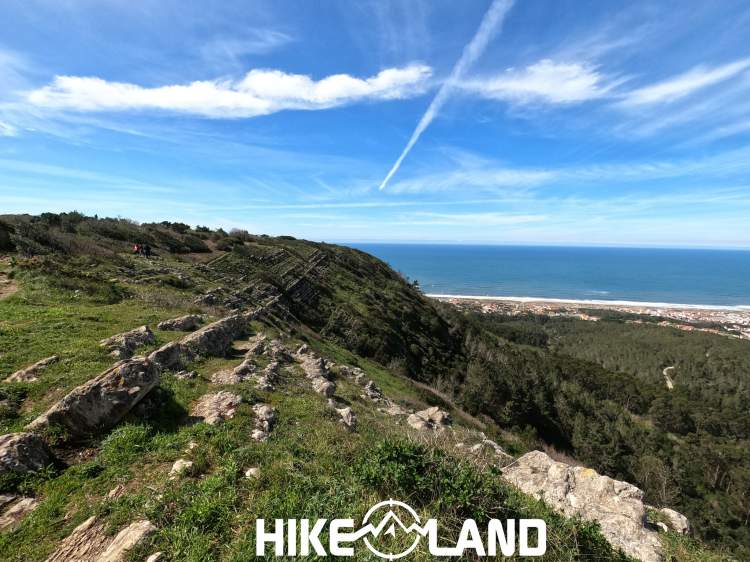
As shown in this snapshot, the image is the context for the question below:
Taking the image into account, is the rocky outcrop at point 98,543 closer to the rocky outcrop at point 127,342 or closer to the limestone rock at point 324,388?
the rocky outcrop at point 127,342

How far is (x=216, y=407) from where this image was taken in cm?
941

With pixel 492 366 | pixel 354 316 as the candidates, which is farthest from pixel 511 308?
pixel 354 316

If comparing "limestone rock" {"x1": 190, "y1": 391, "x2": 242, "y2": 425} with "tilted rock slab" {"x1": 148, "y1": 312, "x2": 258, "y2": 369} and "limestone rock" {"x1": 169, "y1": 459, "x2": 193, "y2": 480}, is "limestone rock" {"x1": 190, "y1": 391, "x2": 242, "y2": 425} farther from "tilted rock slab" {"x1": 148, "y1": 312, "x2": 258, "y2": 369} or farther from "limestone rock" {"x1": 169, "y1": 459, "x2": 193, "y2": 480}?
"tilted rock slab" {"x1": 148, "y1": 312, "x2": 258, "y2": 369}

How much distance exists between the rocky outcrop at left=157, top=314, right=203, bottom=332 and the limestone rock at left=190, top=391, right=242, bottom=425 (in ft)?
23.8

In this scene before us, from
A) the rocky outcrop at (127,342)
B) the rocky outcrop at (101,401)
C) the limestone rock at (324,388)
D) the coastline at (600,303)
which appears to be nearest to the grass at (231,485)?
the rocky outcrop at (101,401)

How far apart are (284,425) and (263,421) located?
23.6 inches

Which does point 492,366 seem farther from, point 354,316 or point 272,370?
point 272,370

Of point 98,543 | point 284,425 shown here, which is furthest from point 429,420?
point 98,543

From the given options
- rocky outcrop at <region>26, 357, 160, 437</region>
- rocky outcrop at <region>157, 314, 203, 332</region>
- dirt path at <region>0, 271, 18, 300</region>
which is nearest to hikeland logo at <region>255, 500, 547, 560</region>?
rocky outcrop at <region>26, 357, 160, 437</region>

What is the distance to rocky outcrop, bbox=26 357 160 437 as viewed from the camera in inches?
265

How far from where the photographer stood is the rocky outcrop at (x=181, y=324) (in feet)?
51.6

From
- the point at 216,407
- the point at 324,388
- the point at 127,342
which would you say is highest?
the point at 127,342

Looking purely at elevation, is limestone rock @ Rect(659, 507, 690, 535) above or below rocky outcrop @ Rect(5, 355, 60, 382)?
below

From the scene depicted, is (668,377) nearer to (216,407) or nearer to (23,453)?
(216,407)
